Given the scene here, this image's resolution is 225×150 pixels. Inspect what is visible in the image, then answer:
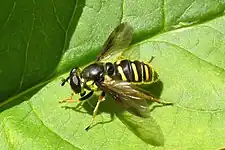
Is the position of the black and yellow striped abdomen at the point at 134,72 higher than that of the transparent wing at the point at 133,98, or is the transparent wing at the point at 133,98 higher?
the black and yellow striped abdomen at the point at 134,72

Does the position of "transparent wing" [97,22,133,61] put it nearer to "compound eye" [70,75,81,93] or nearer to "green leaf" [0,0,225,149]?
"green leaf" [0,0,225,149]

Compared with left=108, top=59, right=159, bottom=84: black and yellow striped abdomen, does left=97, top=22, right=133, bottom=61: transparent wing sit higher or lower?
higher

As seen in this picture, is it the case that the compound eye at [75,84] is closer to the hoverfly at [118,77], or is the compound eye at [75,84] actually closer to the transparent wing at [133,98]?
→ the hoverfly at [118,77]

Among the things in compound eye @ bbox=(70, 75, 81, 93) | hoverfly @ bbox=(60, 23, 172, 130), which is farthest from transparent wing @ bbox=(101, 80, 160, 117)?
compound eye @ bbox=(70, 75, 81, 93)

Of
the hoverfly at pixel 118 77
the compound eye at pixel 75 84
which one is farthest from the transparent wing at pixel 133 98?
the compound eye at pixel 75 84

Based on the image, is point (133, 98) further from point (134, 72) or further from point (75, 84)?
point (75, 84)

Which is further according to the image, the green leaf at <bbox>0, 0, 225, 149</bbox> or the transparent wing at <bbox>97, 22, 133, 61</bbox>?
the transparent wing at <bbox>97, 22, 133, 61</bbox>

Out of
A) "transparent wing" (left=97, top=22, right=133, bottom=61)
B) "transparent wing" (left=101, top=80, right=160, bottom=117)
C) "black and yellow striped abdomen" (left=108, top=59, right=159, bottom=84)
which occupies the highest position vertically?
"transparent wing" (left=97, top=22, right=133, bottom=61)
